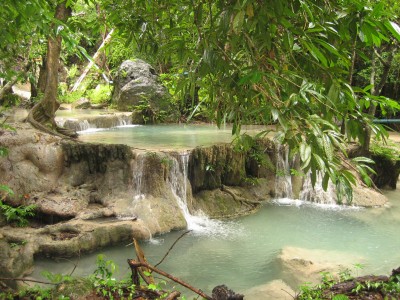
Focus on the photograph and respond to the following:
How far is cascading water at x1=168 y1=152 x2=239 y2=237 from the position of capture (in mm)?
6930

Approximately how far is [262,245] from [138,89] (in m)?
9.59

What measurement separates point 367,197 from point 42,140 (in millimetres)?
7103

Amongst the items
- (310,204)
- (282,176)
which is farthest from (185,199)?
(310,204)

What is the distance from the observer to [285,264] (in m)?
5.18

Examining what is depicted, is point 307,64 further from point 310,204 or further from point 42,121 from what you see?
point 42,121

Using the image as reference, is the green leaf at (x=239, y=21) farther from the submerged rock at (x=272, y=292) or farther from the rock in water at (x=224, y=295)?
the submerged rock at (x=272, y=292)

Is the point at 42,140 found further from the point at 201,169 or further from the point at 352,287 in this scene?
the point at 352,287

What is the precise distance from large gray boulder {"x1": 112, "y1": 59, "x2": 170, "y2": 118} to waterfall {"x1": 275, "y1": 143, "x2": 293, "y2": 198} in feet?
18.4

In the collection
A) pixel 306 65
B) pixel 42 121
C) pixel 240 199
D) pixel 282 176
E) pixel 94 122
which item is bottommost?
pixel 240 199

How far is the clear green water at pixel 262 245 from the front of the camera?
16.9 ft

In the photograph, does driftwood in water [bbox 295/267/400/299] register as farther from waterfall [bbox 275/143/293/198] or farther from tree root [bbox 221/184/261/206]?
waterfall [bbox 275/143/293/198]

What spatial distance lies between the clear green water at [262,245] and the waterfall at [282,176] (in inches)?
26.5

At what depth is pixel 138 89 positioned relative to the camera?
1420cm

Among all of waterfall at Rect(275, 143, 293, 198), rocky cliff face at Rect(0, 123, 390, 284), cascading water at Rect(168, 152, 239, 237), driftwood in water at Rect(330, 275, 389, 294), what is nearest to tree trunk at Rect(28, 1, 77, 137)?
rocky cliff face at Rect(0, 123, 390, 284)
